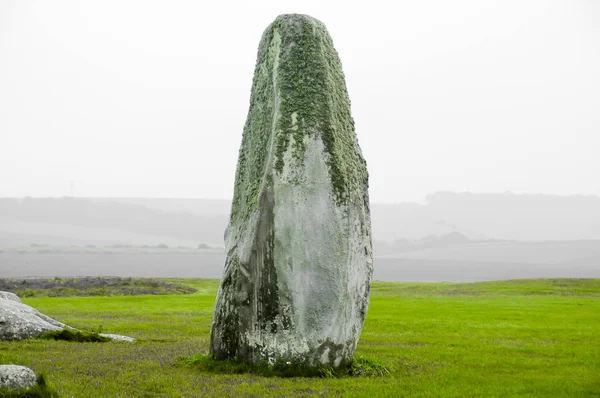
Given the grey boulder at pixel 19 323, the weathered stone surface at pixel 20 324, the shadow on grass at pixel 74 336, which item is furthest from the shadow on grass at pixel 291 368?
the grey boulder at pixel 19 323

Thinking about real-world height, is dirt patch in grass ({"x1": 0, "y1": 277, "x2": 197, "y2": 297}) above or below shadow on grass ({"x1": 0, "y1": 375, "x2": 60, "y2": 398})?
below

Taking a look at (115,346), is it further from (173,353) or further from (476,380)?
(476,380)

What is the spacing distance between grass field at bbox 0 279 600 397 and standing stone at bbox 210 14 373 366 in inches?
47.6

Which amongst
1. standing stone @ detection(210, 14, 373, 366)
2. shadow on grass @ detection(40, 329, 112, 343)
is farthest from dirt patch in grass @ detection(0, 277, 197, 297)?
standing stone @ detection(210, 14, 373, 366)

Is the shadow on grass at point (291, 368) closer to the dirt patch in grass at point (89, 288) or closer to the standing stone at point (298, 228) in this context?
the standing stone at point (298, 228)

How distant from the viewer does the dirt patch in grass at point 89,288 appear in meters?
58.6

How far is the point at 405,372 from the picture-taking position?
15.7 meters

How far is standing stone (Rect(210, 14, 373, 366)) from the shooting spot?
14.5 meters

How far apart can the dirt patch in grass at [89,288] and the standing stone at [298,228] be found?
47.1 metres

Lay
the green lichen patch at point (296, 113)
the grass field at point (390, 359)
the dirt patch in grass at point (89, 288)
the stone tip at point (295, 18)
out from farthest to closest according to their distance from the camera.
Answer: the dirt patch in grass at point (89, 288), the stone tip at point (295, 18), the green lichen patch at point (296, 113), the grass field at point (390, 359)

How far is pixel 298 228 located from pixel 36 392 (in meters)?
7.02

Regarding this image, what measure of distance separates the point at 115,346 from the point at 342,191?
33.4 feet

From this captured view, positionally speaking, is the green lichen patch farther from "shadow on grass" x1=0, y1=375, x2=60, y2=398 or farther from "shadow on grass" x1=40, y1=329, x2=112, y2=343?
"shadow on grass" x1=40, y1=329, x2=112, y2=343

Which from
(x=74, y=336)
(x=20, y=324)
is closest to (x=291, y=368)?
(x=74, y=336)
